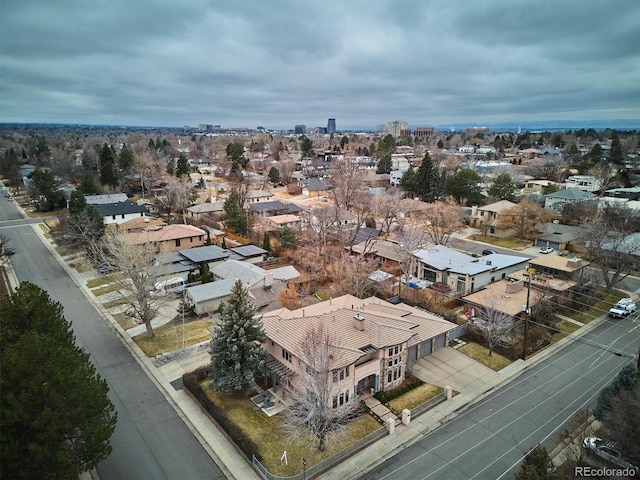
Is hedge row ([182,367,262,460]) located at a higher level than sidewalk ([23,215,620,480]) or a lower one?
higher

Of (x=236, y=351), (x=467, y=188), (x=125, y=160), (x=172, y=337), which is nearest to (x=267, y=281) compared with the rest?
(x=172, y=337)

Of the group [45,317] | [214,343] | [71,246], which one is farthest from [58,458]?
[71,246]

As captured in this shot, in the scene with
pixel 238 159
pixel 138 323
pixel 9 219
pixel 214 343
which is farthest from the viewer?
pixel 238 159

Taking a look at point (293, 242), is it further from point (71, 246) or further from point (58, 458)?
point (58, 458)

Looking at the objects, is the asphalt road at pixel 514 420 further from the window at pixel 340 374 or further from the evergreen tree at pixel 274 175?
the evergreen tree at pixel 274 175

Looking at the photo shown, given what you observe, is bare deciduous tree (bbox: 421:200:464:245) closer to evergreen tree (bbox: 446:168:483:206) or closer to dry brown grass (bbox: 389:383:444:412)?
evergreen tree (bbox: 446:168:483:206)

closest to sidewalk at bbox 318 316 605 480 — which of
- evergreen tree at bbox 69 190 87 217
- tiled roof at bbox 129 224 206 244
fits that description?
tiled roof at bbox 129 224 206 244

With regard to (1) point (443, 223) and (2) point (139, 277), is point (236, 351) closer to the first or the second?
(2) point (139, 277)
